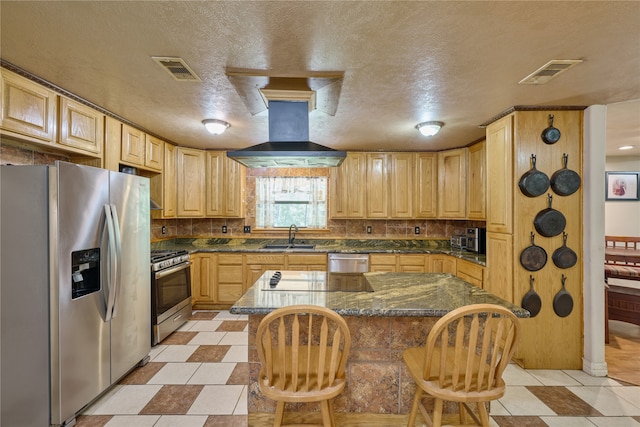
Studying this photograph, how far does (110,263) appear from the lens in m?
2.26

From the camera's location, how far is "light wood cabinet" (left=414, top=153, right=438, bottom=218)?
452 cm

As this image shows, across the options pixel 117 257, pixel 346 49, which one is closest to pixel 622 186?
pixel 346 49

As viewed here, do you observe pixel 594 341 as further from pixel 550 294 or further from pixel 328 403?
pixel 328 403

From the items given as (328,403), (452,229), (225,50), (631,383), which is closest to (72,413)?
(328,403)

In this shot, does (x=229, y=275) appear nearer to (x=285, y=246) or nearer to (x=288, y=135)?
(x=285, y=246)

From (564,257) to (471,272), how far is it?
997 mm

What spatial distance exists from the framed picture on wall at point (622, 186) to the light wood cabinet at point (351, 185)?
4426 millimetres

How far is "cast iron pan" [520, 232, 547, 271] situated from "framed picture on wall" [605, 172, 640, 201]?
415cm

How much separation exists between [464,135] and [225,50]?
9.66ft

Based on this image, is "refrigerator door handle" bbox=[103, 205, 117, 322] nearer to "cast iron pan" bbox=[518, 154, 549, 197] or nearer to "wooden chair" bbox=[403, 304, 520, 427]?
"wooden chair" bbox=[403, 304, 520, 427]

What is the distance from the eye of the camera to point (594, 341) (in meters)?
2.66

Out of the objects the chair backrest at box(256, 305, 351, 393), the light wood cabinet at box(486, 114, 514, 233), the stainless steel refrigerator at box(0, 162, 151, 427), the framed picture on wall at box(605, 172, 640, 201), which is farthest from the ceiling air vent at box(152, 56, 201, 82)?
the framed picture on wall at box(605, 172, 640, 201)

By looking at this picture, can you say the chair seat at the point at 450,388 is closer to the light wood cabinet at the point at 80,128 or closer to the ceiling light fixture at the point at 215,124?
the ceiling light fixture at the point at 215,124

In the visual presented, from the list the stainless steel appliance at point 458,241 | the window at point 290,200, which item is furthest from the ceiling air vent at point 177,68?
the stainless steel appliance at point 458,241
